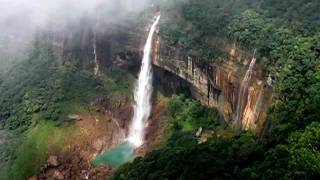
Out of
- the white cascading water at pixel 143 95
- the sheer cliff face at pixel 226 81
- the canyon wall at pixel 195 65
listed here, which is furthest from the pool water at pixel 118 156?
the sheer cliff face at pixel 226 81

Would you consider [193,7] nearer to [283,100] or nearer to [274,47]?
[274,47]

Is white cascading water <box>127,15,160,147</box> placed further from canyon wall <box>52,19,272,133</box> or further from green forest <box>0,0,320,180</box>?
canyon wall <box>52,19,272,133</box>

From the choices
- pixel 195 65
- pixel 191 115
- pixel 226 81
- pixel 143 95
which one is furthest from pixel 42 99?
pixel 226 81

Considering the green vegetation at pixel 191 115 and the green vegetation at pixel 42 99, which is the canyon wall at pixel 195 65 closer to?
the green vegetation at pixel 191 115

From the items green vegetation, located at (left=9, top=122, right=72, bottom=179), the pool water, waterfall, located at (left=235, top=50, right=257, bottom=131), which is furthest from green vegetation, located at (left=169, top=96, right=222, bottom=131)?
green vegetation, located at (left=9, top=122, right=72, bottom=179)

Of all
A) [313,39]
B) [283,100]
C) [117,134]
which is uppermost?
[313,39]

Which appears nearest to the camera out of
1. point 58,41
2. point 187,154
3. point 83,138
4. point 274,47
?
point 187,154

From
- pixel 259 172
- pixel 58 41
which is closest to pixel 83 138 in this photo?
pixel 58 41
